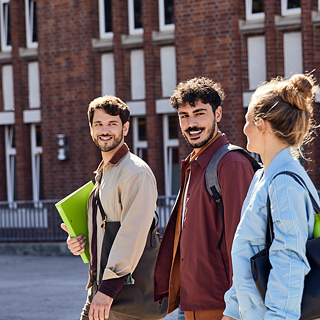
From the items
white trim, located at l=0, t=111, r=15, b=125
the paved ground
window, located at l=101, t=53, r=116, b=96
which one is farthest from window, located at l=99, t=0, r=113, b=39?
the paved ground

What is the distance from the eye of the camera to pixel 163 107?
13.8 meters

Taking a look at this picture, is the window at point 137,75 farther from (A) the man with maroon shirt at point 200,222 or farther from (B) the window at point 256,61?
(A) the man with maroon shirt at point 200,222

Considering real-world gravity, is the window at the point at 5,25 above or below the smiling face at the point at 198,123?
above

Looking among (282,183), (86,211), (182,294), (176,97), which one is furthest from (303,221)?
(86,211)

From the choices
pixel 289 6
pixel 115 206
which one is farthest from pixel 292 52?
pixel 115 206

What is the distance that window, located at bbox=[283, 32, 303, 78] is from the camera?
1235 centimetres

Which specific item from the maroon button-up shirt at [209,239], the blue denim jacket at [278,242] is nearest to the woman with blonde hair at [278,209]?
the blue denim jacket at [278,242]

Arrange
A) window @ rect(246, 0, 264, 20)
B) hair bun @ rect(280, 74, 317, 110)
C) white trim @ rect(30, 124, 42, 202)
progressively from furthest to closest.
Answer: white trim @ rect(30, 124, 42, 202)
window @ rect(246, 0, 264, 20)
hair bun @ rect(280, 74, 317, 110)

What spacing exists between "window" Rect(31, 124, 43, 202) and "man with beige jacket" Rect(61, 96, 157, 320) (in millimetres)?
12284

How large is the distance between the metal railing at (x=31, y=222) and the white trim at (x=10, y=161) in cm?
129

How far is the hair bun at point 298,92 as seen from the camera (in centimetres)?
226

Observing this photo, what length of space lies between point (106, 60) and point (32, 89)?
251 cm

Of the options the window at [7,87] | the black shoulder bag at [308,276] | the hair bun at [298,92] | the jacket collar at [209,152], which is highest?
the window at [7,87]

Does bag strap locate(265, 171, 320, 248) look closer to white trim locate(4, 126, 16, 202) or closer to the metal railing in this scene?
the metal railing
